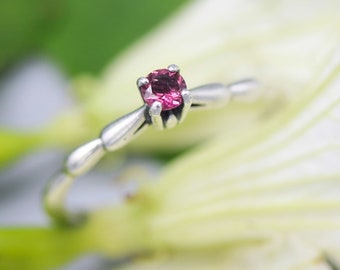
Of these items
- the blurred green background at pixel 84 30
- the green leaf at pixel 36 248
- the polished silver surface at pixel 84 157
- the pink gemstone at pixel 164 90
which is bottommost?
the pink gemstone at pixel 164 90

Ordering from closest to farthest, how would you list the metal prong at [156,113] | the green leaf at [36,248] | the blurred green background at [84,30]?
the metal prong at [156,113] < the green leaf at [36,248] < the blurred green background at [84,30]

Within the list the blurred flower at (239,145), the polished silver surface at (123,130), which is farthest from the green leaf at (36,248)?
the polished silver surface at (123,130)

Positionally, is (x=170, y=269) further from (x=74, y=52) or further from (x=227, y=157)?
(x=74, y=52)

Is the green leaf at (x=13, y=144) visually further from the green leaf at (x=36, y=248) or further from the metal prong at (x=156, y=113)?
the metal prong at (x=156, y=113)

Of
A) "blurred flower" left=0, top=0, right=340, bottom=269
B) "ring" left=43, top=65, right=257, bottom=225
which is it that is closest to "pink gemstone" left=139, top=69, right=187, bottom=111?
"ring" left=43, top=65, right=257, bottom=225

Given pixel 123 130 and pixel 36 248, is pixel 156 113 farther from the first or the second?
pixel 36 248

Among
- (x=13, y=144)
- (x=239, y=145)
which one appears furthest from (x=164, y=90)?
(x=13, y=144)
